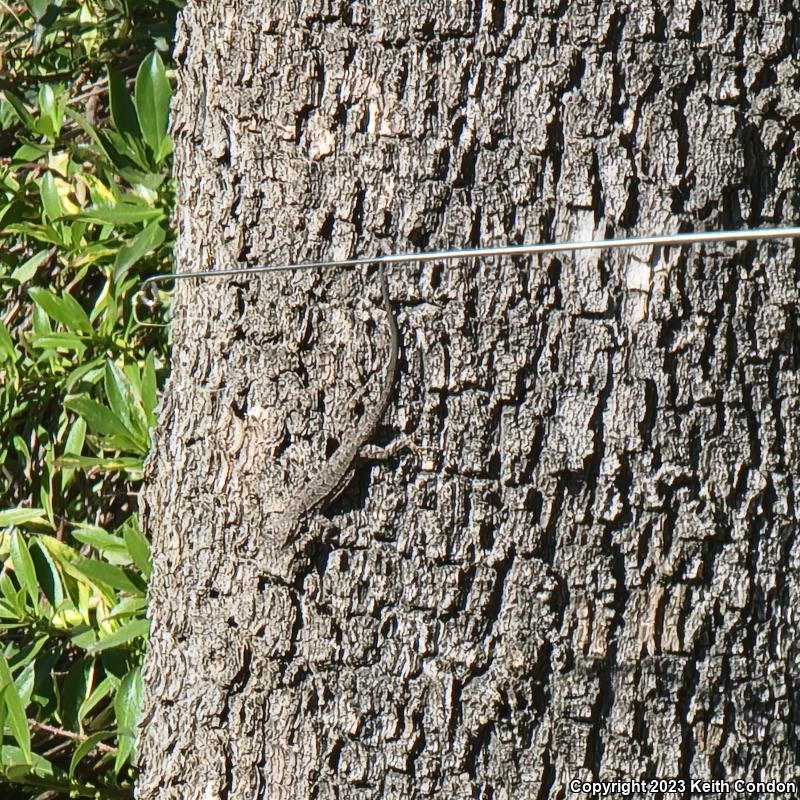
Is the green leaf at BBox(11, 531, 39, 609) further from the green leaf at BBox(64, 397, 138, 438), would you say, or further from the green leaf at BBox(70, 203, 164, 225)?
the green leaf at BBox(70, 203, 164, 225)

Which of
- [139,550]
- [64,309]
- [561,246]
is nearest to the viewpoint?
[561,246]

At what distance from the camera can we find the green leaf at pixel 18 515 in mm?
1841

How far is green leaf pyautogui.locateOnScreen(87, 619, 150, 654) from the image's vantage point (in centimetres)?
161

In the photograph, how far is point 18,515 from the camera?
185 centimetres

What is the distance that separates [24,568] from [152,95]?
99 centimetres

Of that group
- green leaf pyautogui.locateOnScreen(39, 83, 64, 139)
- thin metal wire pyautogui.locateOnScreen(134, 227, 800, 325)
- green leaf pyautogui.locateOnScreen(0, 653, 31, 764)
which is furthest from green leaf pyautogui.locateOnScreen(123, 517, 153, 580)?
green leaf pyautogui.locateOnScreen(39, 83, 64, 139)

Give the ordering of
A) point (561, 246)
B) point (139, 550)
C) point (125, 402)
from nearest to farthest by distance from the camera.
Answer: point (561, 246) → point (139, 550) → point (125, 402)

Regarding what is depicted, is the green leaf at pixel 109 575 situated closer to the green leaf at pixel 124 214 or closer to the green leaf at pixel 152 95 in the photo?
the green leaf at pixel 124 214

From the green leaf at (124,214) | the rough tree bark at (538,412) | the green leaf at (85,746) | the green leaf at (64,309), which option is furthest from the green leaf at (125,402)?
the rough tree bark at (538,412)

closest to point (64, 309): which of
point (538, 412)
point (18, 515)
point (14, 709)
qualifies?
point (18, 515)

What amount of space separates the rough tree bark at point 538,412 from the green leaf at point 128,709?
630 millimetres

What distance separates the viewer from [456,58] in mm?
979

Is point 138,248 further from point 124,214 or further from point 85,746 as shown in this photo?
point 85,746

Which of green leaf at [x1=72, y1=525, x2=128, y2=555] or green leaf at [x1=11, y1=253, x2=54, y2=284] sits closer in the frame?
green leaf at [x1=72, y1=525, x2=128, y2=555]
